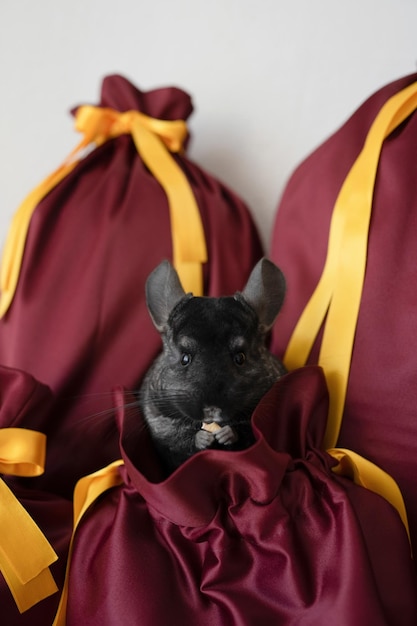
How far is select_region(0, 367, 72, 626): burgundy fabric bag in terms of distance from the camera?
81cm

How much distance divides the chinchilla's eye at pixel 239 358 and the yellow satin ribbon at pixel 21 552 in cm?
31

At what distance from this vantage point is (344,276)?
1008mm

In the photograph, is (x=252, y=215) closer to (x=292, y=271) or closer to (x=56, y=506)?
(x=292, y=271)

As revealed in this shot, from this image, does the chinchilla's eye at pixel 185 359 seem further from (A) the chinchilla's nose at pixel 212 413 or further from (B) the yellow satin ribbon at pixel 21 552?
(B) the yellow satin ribbon at pixel 21 552

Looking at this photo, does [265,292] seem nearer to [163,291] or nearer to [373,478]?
[163,291]

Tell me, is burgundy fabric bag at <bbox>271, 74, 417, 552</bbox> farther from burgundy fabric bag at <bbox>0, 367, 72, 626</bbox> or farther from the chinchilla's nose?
burgundy fabric bag at <bbox>0, 367, 72, 626</bbox>

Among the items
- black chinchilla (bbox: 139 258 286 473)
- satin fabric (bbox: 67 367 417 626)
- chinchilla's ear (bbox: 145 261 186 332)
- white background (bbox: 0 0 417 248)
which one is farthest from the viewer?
white background (bbox: 0 0 417 248)

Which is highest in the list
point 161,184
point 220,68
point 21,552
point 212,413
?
point 220,68

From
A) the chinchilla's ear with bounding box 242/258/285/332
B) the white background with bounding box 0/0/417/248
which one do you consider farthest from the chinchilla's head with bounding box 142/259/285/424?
the white background with bounding box 0/0/417/248

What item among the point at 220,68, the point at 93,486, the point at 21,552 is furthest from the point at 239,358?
the point at 220,68

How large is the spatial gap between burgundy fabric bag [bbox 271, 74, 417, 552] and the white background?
0.93ft

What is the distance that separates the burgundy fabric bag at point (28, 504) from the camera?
31.7 inches

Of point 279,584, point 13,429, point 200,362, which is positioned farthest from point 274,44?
point 279,584

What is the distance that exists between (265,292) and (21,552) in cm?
46
